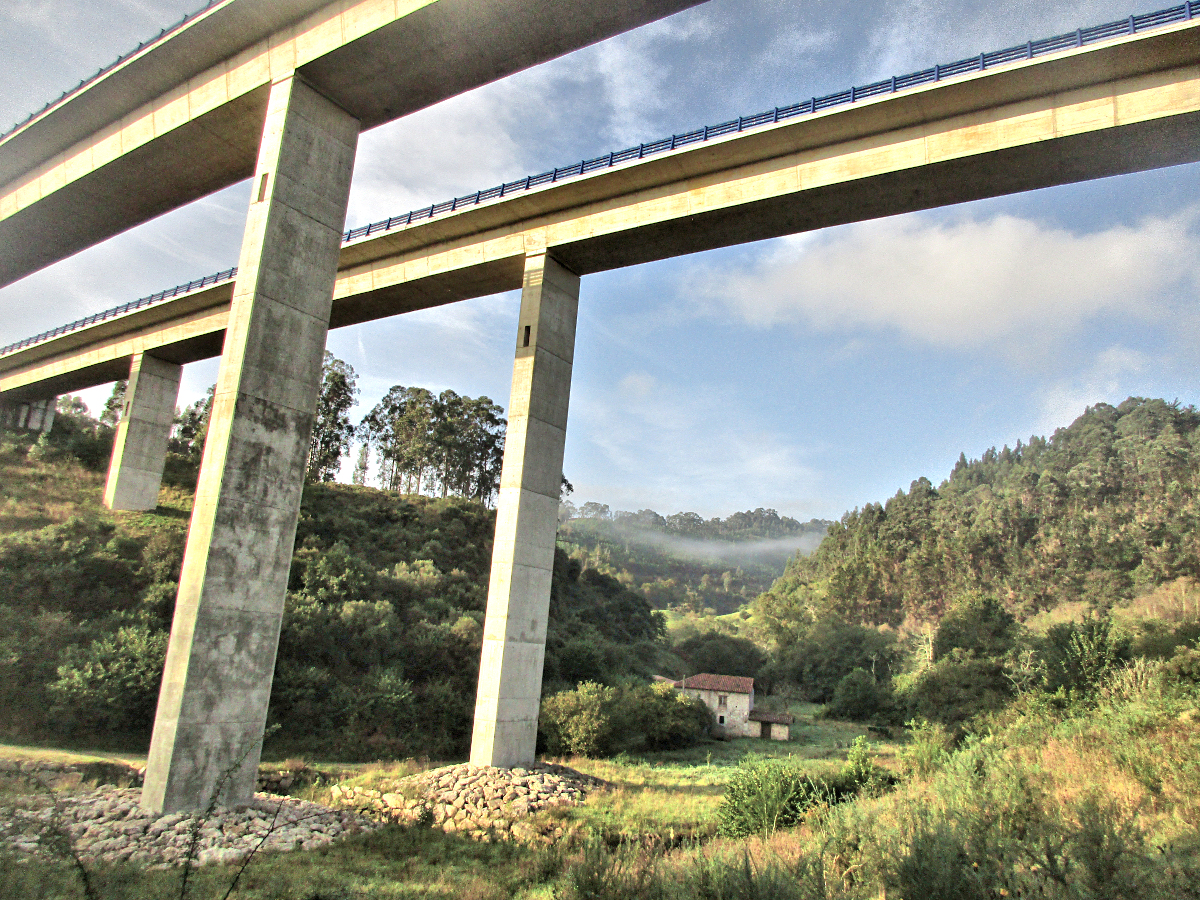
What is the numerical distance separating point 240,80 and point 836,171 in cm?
1433

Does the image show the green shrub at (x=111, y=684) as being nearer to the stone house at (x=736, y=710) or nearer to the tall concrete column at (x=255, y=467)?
the tall concrete column at (x=255, y=467)

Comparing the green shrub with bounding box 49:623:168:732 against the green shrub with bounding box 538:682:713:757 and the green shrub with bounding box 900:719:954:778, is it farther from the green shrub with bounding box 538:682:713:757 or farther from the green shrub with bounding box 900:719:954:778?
the green shrub with bounding box 900:719:954:778

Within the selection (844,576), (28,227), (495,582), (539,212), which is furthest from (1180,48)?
(844,576)

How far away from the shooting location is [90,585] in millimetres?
28203

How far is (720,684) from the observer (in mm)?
45844

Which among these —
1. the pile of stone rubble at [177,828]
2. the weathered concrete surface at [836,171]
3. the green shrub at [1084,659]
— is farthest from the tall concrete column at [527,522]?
the green shrub at [1084,659]

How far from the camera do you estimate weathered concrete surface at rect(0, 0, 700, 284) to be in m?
14.4

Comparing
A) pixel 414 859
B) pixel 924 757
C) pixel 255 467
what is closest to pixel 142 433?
pixel 255 467

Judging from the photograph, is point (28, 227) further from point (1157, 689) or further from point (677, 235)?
point (1157, 689)

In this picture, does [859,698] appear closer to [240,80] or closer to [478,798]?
[478,798]

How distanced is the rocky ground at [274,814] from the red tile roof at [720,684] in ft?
90.9

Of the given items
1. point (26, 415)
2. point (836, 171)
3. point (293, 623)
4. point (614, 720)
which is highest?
point (836, 171)

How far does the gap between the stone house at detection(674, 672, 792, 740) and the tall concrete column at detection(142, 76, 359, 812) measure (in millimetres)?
33968

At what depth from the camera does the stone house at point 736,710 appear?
1654 inches
